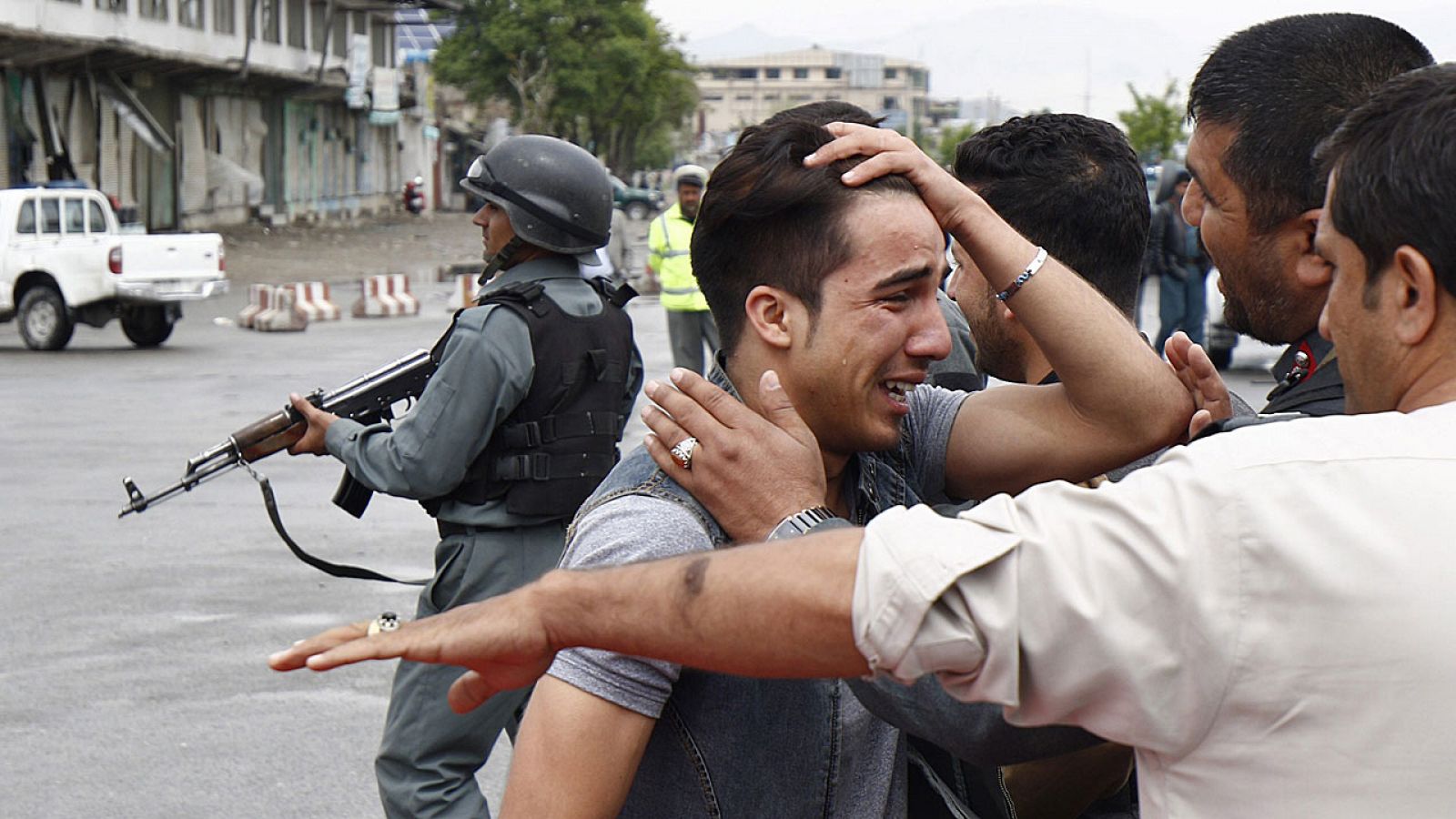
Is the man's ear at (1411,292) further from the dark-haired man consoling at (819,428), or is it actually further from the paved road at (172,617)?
the paved road at (172,617)

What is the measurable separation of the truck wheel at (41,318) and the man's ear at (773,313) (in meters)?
18.8

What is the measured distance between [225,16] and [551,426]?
4541 cm

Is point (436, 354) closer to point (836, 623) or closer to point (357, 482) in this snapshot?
point (357, 482)

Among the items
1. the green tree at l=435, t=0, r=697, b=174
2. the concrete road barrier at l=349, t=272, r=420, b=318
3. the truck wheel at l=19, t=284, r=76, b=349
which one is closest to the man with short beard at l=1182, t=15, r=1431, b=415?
the truck wheel at l=19, t=284, r=76, b=349

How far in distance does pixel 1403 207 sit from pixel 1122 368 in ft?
3.50

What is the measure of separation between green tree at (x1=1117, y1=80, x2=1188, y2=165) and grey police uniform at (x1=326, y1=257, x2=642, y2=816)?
50.2 meters

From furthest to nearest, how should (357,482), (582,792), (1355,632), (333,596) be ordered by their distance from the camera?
(333,596) < (357,482) < (582,792) < (1355,632)

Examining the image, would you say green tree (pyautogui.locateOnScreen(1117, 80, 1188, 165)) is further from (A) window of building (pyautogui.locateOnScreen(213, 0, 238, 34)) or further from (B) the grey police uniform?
(B) the grey police uniform

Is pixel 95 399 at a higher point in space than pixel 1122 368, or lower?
lower

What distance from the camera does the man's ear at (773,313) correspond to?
2564mm

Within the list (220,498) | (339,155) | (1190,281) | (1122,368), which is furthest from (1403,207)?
(339,155)

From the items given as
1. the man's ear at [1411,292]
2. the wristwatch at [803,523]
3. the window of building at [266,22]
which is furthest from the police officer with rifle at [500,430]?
the window of building at [266,22]

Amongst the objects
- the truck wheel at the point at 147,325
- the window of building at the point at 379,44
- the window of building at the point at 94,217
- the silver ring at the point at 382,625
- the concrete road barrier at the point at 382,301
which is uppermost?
the window of building at the point at 379,44

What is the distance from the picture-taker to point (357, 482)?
4.75m
